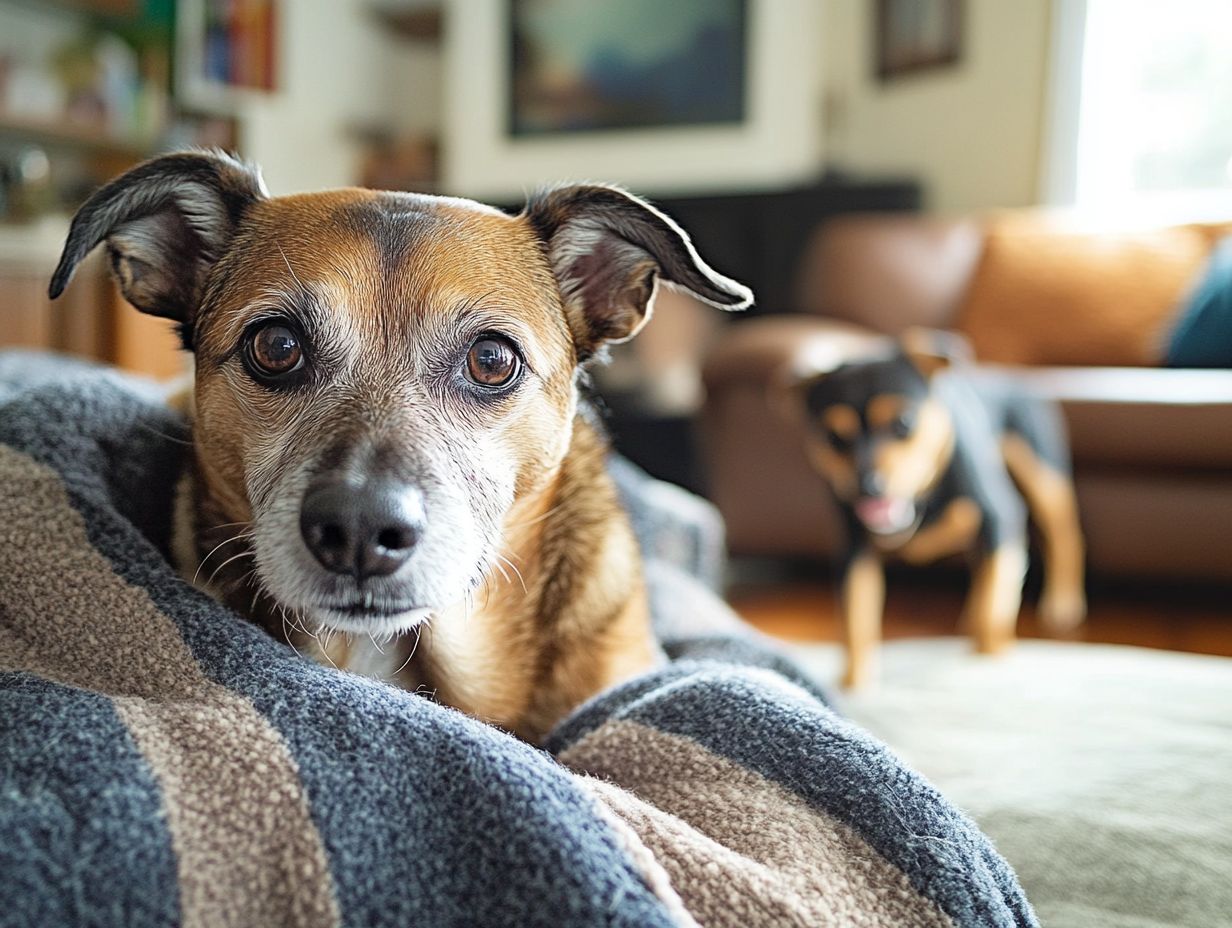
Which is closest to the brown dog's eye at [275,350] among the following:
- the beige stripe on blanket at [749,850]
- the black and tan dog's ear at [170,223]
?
the black and tan dog's ear at [170,223]

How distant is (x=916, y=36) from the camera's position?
4.33 metres

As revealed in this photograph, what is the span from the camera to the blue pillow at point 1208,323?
288 centimetres

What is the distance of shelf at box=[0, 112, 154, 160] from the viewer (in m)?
3.90

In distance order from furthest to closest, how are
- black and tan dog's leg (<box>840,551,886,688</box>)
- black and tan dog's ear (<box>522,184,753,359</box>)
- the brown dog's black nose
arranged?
black and tan dog's leg (<box>840,551,886,688</box>)
black and tan dog's ear (<box>522,184,753,359</box>)
the brown dog's black nose

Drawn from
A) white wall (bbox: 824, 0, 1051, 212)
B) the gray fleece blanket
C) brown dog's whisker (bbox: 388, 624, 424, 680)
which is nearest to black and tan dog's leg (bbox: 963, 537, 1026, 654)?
the gray fleece blanket

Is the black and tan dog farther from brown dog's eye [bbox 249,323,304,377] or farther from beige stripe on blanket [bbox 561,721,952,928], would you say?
brown dog's eye [bbox 249,323,304,377]

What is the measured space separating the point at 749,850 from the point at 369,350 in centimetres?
54

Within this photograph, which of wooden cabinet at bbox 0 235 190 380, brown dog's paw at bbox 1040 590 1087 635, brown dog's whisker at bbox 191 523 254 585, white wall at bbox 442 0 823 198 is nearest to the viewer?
brown dog's whisker at bbox 191 523 254 585

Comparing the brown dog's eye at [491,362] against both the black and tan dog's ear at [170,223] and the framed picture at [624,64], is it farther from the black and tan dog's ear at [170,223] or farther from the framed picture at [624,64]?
the framed picture at [624,64]

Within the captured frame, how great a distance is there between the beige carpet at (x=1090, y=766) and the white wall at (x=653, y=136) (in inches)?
123

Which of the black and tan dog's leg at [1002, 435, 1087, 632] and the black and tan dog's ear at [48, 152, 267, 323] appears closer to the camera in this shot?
the black and tan dog's ear at [48, 152, 267, 323]

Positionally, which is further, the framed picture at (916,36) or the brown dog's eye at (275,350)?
the framed picture at (916,36)

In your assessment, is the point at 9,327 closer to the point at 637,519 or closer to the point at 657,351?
the point at 657,351

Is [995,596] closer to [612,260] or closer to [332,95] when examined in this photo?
[612,260]
